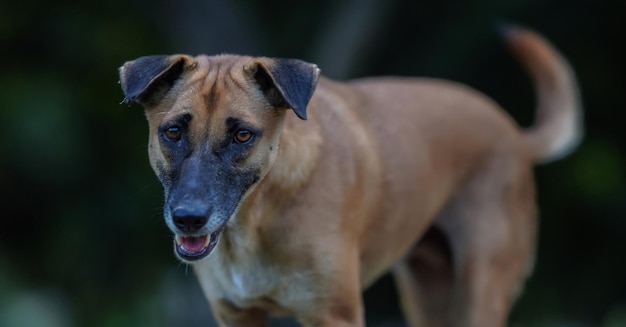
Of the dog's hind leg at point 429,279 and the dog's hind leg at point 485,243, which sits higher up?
the dog's hind leg at point 485,243

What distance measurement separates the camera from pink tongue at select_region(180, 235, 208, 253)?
466 cm

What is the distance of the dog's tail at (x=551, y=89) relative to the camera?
7105mm

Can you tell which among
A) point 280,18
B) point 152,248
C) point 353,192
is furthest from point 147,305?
point 353,192

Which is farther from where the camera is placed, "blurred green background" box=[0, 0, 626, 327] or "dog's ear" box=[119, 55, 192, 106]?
"blurred green background" box=[0, 0, 626, 327]

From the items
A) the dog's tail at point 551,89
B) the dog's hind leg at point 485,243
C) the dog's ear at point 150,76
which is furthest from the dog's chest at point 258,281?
the dog's tail at point 551,89

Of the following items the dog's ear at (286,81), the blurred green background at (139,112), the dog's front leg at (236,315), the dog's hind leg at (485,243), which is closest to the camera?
the dog's ear at (286,81)

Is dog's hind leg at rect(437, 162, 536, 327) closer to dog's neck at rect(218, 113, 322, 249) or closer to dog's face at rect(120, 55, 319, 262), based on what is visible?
dog's neck at rect(218, 113, 322, 249)

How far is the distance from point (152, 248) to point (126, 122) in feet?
3.48

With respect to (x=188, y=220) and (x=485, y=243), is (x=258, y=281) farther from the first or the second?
(x=485, y=243)

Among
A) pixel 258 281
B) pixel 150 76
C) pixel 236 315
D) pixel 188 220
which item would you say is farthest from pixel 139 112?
pixel 188 220

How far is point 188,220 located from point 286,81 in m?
0.63

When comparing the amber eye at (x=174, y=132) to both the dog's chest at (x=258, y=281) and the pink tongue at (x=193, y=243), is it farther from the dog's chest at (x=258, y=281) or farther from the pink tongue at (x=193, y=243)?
the dog's chest at (x=258, y=281)

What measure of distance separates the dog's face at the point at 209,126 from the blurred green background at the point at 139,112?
16.0 feet

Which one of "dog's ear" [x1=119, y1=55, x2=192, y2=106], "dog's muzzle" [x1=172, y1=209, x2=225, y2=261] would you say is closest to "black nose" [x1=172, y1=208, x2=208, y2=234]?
"dog's muzzle" [x1=172, y1=209, x2=225, y2=261]
